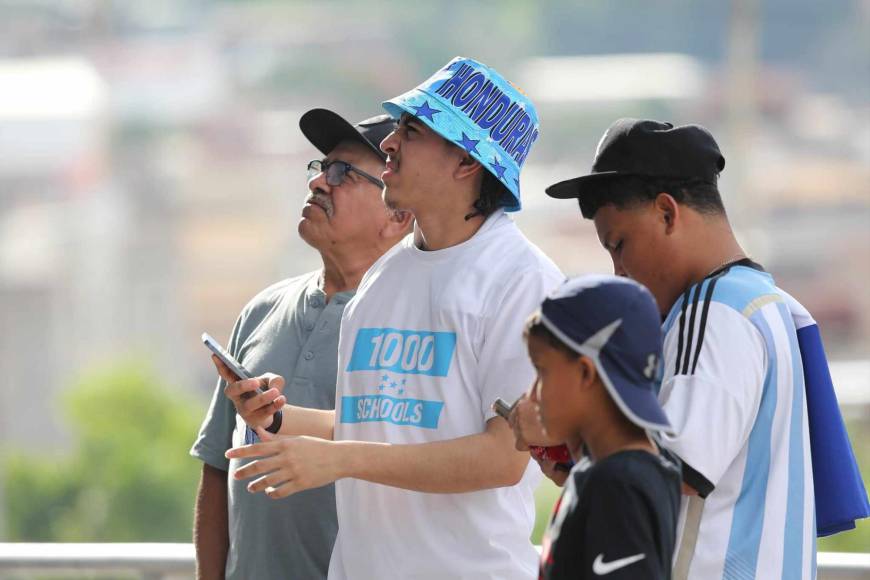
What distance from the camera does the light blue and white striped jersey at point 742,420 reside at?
6.24ft

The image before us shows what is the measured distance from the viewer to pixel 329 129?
2844mm

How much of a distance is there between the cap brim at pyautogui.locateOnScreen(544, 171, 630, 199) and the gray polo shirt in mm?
649

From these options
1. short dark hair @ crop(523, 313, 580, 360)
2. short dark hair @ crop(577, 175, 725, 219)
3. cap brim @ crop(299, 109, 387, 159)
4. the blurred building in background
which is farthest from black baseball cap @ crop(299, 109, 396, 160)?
the blurred building in background

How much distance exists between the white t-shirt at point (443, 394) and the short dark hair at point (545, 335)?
1.43 ft

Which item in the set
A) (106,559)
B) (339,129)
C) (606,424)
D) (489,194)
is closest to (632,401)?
(606,424)

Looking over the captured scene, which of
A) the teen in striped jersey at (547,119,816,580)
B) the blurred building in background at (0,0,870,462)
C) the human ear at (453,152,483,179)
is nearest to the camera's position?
the teen in striped jersey at (547,119,816,580)

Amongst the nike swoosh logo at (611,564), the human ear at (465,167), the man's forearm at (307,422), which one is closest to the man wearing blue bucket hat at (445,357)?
the human ear at (465,167)

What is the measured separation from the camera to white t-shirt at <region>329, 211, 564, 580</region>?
2180 millimetres

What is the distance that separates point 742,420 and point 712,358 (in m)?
0.09

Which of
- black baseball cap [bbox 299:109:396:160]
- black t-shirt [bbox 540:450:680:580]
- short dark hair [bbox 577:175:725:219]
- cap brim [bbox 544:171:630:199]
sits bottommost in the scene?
black t-shirt [bbox 540:450:680:580]

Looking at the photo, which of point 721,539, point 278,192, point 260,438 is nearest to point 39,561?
point 260,438

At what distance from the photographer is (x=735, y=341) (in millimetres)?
1922

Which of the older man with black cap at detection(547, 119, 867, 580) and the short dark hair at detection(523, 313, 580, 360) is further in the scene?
the older man with black cap at detection(547, 119, 867, 580)

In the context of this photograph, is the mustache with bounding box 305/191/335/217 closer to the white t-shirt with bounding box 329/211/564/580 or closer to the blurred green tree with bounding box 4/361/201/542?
the white t-shirt with bounding box 329/211/564/580
